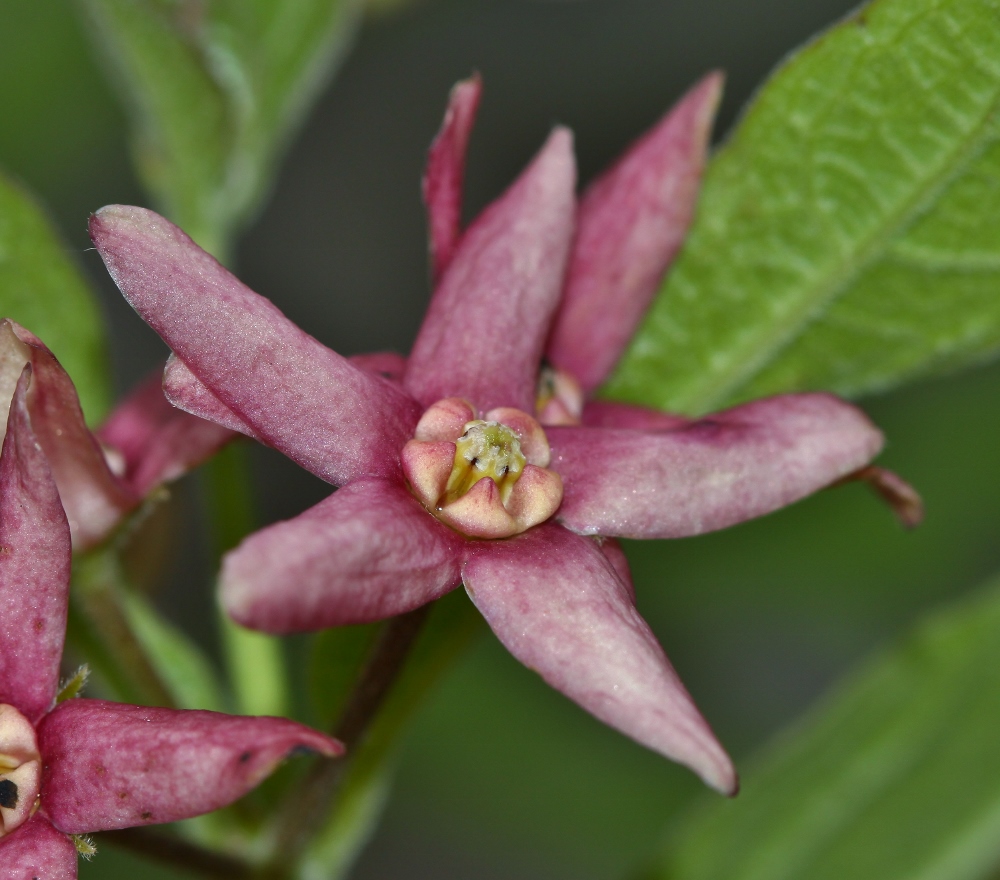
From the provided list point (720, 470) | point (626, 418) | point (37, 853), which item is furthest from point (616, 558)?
point (37, 853)

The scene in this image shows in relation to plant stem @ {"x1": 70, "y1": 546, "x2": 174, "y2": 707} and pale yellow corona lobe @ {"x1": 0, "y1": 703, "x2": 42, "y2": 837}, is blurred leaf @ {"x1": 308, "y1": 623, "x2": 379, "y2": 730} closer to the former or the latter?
plant stem @ {"x1": 70, "y1": 546, "x2": 174, "y2": 707}

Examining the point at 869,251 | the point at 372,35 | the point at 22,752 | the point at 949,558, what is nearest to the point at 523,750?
the point at 949,558

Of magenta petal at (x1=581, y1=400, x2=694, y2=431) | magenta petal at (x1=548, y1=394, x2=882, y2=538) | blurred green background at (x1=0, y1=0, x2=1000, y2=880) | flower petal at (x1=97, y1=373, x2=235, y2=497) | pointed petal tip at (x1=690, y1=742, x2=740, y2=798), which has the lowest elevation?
Result: blurred green background at (x1=0, y1=0, x2=1000, y2=880)

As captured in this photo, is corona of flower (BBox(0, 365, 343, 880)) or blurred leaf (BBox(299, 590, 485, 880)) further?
blurred leaf (BBox(299, 590, 485, 880))

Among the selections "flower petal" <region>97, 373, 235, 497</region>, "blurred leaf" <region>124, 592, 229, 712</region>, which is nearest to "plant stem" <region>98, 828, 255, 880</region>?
"blurred leaf" <region>124, 592, 229, 712</region>

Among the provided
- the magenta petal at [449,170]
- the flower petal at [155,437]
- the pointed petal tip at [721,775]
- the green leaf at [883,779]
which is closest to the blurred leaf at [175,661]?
the flower petal at [155,437]

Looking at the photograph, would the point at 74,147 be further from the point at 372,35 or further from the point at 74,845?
the point at 74,845
